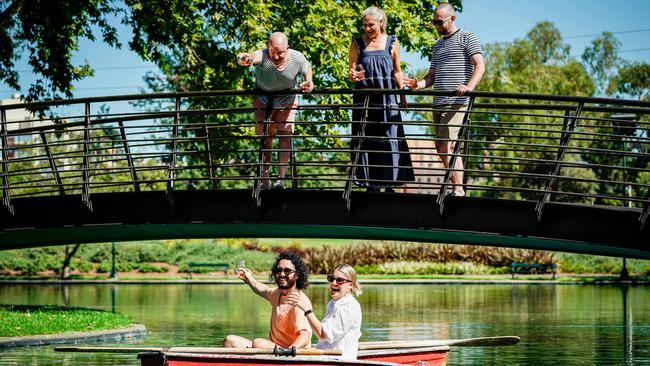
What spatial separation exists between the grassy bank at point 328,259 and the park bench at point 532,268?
1.34 ft

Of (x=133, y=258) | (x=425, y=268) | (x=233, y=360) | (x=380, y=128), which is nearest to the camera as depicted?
(x=233, y=360)

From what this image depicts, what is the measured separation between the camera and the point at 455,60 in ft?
50.9

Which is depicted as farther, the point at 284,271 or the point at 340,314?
the point at 284,271

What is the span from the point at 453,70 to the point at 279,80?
7.67 ft

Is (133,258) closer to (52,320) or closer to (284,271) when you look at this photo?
(52,320)

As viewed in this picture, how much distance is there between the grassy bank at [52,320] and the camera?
23.1 metres

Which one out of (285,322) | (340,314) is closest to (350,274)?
(340,314)

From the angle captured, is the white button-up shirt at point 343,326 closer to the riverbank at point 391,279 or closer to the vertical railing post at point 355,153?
the vertical railing post at point 355,153

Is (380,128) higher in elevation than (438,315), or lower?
higher

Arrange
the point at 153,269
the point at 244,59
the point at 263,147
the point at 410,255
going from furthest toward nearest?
1. the point at 153,269
2. the point at 410,255
3. the point at 263,147
4. the point at 244,59

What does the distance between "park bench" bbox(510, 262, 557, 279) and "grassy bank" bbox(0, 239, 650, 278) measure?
0.41 m

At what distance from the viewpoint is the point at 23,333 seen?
74.2 ft

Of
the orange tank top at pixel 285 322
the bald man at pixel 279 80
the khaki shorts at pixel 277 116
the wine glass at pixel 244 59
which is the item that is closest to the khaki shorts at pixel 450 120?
the bald man at pixel 279 80

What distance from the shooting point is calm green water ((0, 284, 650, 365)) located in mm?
20891
